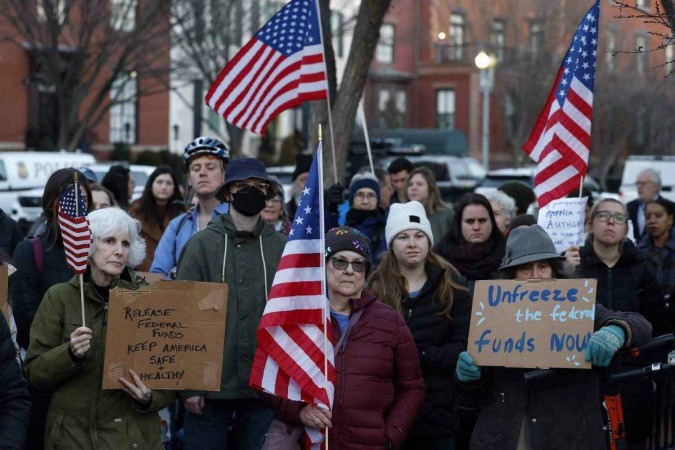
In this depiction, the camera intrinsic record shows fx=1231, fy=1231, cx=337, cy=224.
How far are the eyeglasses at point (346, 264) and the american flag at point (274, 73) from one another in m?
4.05

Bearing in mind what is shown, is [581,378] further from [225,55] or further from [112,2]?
[225,55]

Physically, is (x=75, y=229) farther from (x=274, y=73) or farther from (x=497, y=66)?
(x=497, y=66)

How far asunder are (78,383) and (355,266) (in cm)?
144

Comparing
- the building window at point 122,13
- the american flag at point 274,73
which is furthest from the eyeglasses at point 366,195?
the building window at point 122,13

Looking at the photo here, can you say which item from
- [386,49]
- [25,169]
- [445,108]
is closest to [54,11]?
[25,169]

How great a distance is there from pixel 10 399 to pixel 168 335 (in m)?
1.00

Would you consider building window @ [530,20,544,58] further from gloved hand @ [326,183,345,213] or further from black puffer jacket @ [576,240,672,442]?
black puffer jacket @ [576,240,672,442]

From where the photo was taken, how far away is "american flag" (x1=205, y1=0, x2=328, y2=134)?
1000 centimetres

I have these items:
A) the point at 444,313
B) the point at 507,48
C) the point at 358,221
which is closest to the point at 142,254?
the point at 444,313

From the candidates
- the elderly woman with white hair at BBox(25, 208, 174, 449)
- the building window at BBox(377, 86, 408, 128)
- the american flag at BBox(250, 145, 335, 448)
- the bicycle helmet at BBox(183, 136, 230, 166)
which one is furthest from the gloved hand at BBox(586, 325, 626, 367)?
the building window at BBox(377, 86, 408, 128)

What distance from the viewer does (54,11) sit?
27656mm

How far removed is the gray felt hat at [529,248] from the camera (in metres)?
5.67

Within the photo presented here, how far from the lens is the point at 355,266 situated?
603 cm

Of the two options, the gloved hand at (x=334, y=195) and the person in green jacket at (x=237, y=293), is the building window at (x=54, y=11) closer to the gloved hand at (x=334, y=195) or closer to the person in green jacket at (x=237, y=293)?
the gloved hand at (x=334, y=195)
